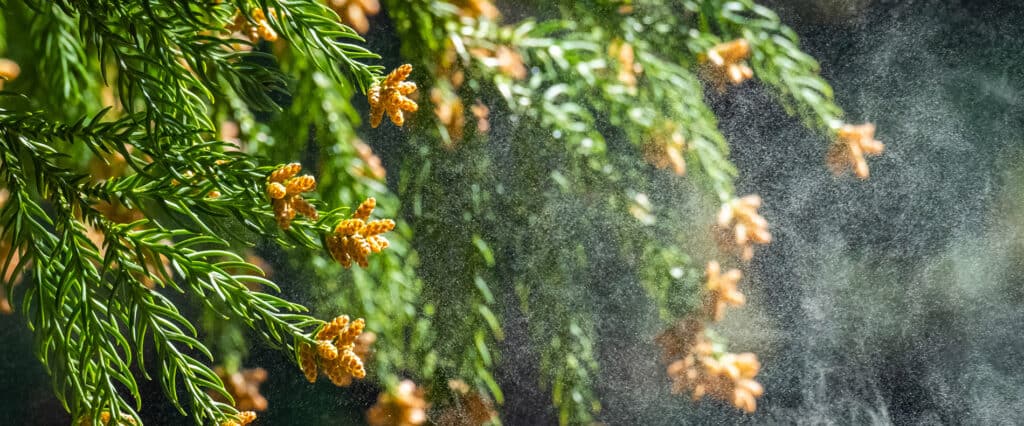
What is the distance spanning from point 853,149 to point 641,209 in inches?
10.6

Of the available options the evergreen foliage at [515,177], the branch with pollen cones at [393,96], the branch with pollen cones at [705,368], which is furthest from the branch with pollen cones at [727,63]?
the branch with pollen cones at [393,96]

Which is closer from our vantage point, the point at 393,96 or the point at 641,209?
the point at 393,96

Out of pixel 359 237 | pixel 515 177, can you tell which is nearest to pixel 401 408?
pixel 515 177

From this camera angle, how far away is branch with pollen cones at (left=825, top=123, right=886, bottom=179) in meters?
0.96

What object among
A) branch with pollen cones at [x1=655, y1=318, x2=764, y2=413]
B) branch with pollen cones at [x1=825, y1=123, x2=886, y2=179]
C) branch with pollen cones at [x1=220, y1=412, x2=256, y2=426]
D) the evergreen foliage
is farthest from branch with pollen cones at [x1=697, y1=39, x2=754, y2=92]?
branch with pollen cones at [x1=220, y1=412, x2=256, y2=426]

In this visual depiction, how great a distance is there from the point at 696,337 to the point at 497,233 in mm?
292

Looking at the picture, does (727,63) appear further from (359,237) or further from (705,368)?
(359,237)

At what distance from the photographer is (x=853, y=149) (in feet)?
3.14

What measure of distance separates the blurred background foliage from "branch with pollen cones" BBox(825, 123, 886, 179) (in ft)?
0.04

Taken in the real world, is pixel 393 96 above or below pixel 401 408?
above

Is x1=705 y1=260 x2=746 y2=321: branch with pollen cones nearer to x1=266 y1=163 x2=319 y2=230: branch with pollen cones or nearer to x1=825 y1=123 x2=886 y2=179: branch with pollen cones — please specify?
x1=825 y1=123 x2=886 y2=179: branch with pollen cones

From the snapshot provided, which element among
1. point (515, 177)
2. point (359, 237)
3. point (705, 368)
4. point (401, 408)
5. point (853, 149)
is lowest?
point (401, 408)

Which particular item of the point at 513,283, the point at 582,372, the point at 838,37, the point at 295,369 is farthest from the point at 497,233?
the point at 838,37

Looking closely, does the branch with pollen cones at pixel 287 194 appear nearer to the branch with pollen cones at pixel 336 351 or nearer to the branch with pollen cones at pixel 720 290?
the branch with pollen cones at pixel 336 351
